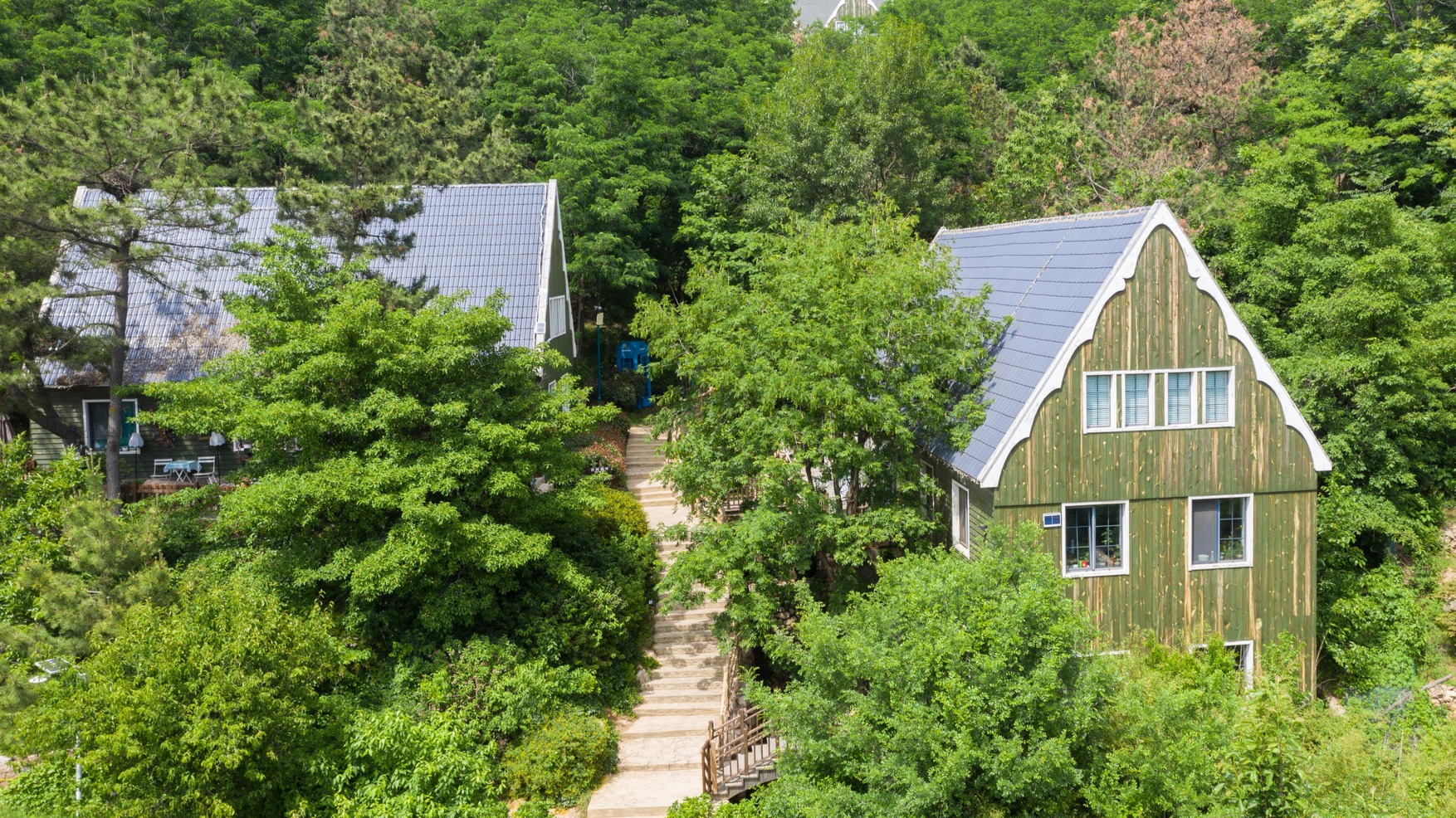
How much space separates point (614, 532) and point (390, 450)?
6690 mm

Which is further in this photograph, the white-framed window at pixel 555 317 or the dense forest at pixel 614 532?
the white-framed window at pixel 555 317

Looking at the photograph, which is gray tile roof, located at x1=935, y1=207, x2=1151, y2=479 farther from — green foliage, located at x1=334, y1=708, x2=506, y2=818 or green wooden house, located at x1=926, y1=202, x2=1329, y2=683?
green foliage, located at x1=334, y1=708, x2=506, y2=818

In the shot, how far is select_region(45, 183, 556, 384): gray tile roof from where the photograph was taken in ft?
80.0

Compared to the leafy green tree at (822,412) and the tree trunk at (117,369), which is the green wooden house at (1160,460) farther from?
the tree trunk at (117,369)

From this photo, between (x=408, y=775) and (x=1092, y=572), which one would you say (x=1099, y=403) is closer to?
(x=1092, y=572)

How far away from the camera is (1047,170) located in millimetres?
33031

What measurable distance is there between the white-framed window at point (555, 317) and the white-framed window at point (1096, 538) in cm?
1392

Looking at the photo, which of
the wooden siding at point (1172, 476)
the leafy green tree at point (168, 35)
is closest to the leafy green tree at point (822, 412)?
the wooden siding at point (1172, 476)

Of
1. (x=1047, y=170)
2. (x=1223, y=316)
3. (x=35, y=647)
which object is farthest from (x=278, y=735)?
(x=1047, y=170)

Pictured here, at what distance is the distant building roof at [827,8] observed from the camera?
240 feet

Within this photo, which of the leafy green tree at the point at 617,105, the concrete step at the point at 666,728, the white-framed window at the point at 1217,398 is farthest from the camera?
the leafy green tree at the point at 617,105

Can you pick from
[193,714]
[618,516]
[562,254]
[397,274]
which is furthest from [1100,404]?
[397,274]

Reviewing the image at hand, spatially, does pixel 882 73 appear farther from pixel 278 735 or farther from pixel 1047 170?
pixel 278 735

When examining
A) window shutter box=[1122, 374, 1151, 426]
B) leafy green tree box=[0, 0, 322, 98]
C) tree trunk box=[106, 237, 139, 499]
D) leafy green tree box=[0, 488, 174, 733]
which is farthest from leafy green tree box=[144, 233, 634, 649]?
leafy green tree box=[0, 0, 322, 98]
